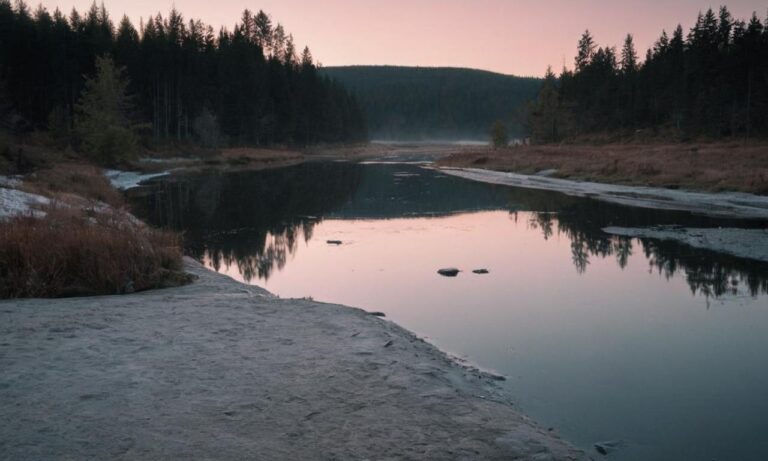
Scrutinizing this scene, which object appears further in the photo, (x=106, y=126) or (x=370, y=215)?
(x=106, y=126)

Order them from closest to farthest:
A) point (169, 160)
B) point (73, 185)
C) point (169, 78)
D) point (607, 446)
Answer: point (607, 446)
point (73, 185)
point (169, 160)
point (169, 78)

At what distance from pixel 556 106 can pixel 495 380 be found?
80.1 metres

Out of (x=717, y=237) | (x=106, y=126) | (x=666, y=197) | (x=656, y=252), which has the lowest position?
(x=656, y=252)

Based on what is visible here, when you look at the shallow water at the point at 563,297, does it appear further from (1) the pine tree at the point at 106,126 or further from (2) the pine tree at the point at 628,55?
(2) the pine tree at the point at 628,55

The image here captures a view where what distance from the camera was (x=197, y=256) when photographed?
54.6 ft

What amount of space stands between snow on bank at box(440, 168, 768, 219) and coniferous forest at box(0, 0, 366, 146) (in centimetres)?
3179

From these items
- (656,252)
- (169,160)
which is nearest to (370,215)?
(656,252)

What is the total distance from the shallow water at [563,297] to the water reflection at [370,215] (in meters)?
0.11

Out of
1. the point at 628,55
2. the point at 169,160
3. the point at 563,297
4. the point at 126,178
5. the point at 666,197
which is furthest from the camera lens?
the point at 628,55

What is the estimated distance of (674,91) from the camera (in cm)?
7588

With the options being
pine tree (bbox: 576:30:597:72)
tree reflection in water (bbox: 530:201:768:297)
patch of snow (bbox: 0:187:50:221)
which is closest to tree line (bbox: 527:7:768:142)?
pine tree (bbox: 576:30:597:72)

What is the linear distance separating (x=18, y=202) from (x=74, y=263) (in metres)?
8.20

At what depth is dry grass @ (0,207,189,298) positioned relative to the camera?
1016cm

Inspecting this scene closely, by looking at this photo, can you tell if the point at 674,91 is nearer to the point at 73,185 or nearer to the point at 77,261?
the point at 73,185
